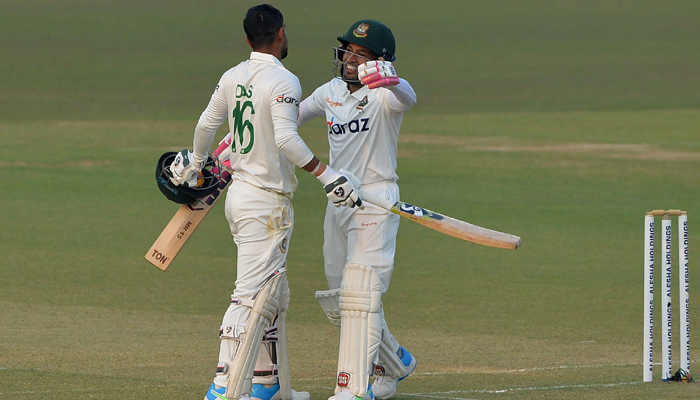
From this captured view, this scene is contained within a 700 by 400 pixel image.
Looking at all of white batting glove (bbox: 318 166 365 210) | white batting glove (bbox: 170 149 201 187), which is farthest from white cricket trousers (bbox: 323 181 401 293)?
white batting glove (bbox: 170 149 201 187)

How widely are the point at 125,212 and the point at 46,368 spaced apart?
7.06m

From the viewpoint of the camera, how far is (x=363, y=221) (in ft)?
16.7

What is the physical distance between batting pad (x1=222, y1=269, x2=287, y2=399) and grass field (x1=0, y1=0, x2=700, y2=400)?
47 centimetres

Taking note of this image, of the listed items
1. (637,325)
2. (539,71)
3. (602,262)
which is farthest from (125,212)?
(539,71)

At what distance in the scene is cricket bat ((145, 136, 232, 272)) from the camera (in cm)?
526

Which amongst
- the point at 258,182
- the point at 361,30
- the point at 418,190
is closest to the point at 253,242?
the point at 258,182

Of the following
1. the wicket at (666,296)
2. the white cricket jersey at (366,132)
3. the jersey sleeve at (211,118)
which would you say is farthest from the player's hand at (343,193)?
the wicket at (666,296)

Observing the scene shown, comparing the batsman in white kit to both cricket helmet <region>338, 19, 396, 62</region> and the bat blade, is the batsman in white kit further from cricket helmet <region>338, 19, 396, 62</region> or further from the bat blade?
the bat blade

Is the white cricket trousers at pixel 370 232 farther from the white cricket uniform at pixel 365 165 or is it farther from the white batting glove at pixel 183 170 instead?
the white batting glove at pixel 183 170

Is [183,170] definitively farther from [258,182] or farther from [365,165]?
[365,165]

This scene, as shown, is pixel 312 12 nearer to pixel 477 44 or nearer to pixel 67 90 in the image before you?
pixel 477 44

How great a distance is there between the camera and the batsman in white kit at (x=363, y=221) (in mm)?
5008

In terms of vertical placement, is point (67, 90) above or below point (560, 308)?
above

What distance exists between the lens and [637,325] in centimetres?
767
